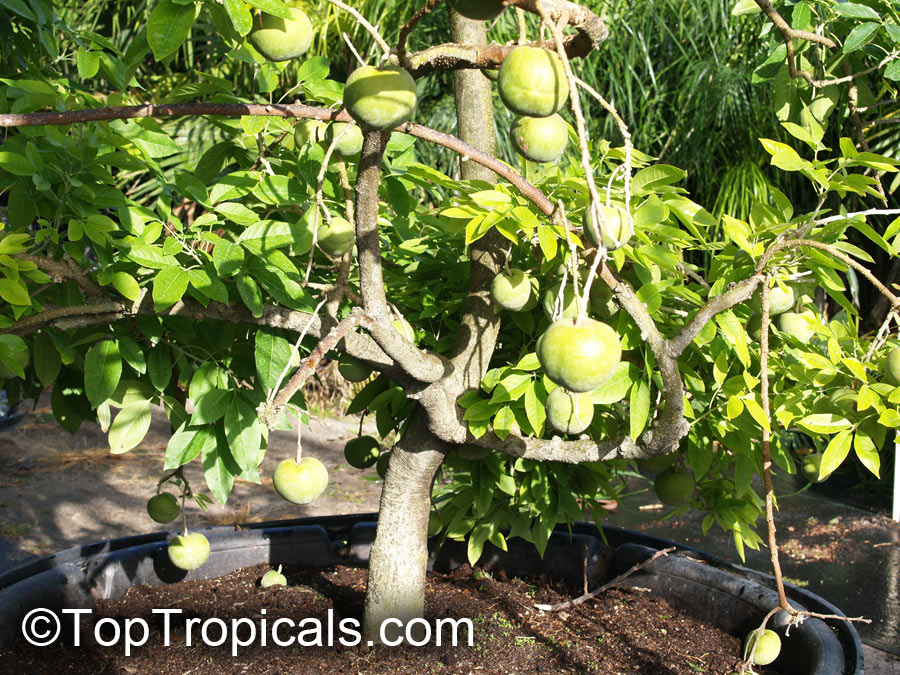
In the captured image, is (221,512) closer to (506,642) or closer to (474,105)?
(506,642)

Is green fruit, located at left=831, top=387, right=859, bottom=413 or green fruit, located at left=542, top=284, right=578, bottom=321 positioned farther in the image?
green fruit, located at left=831, top=387, right=859, bottom=413

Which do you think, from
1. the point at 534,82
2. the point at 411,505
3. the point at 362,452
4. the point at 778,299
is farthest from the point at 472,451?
the point at 534,82

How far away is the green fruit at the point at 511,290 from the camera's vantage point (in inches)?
45.0

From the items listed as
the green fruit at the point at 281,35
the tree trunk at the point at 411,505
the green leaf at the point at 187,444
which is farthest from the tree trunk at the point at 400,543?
the green fruit at the point at 281,35

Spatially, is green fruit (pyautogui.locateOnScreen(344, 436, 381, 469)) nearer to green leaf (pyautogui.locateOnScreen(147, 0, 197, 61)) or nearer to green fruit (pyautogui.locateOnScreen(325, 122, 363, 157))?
green fruit (pyautogui.locateOnScreen(325, 122, 363, 157))

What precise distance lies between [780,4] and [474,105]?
610mm

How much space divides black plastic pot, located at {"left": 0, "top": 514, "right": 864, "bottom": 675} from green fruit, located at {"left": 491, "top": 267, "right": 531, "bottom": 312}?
900 millimetres

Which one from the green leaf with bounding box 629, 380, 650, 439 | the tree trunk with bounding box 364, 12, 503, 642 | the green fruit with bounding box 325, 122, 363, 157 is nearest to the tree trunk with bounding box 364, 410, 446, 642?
the tree trunk with bounding box 364, 12, 503, 642

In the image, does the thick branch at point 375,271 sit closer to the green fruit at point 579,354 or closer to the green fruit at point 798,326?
the green fruit at point 579,354

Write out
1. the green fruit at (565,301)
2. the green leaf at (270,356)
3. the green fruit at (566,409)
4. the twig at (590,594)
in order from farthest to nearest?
1. the twig at (590,594)
2. the green leaf at (270,356)
3. the green fruit at (565,301)
4. the green fruit at (566,409)

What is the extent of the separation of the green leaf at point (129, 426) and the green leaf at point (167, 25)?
78 cm

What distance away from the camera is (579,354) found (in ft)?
2.22

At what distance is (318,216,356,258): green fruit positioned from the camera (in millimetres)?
1168

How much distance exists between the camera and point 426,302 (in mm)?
1492
